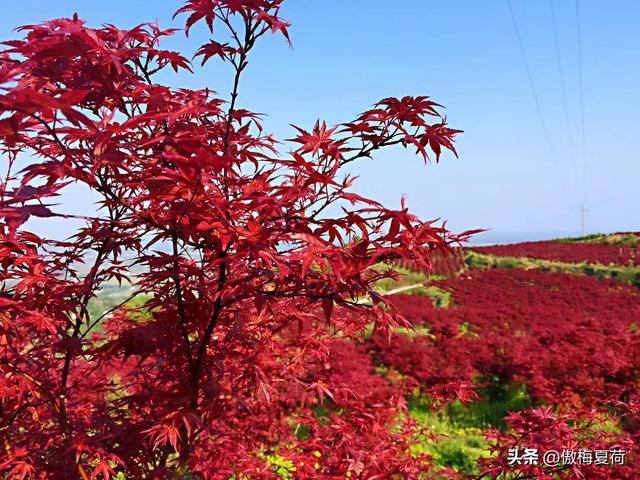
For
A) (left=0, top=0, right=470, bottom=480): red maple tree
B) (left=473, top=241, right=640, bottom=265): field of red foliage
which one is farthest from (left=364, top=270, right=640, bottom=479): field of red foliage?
(left=473, top=241, right=640, bottom=265): field of red foliage

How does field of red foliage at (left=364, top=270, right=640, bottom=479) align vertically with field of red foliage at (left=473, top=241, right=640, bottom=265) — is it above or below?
below

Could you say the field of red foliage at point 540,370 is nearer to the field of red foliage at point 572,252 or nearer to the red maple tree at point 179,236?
the red maple tree at point 179,236

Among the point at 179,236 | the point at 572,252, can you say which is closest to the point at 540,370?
the point at 179,236

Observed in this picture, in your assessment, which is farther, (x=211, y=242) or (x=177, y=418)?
(x=177, y=418)

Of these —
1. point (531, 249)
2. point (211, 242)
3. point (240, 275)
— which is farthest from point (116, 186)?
point (531, 249)

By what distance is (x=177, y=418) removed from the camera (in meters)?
2.27

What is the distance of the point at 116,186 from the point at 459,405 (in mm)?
7094

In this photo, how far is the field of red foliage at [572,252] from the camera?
24078mm

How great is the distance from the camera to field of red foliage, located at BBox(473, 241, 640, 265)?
79.0 ft

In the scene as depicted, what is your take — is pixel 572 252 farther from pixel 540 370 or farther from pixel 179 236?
pixel 179 236

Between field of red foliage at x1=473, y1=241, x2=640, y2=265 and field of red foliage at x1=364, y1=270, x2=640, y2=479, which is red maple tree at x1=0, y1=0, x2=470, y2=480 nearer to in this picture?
field of red foliage at x1=364, y1=270, x2=640, y2=479

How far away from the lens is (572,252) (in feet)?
86.7

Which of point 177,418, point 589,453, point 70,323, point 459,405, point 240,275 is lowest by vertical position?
point 459,405

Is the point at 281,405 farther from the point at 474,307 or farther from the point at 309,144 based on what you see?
the point at 474,307
